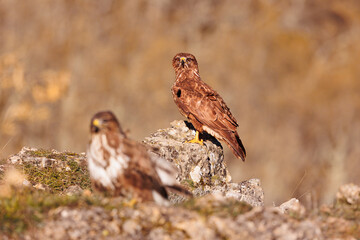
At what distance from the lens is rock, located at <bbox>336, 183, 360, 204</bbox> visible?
23.0ft

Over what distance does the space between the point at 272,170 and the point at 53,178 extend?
1564 centimetres

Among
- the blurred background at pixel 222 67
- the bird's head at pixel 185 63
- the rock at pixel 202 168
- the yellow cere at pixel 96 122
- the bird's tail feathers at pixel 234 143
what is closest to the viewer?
the yellow cere at pixel 96 122

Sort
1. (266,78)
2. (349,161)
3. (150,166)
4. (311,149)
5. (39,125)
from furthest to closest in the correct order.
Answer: (266,78), (311,149), (39,125), (349,161), (150,166)

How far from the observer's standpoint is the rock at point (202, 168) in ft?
31.9

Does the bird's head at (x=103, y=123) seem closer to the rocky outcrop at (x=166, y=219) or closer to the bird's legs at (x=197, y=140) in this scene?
the rocky outcrop at (x=166, y=219)

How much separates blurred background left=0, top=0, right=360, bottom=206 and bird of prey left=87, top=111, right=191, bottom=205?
45.6ft

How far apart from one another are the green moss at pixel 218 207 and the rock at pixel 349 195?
1.62m

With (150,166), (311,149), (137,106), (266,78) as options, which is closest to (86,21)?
(137,106)

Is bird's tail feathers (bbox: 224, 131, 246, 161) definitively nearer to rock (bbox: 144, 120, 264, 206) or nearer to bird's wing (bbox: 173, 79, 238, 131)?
bird's wing (bbox: 173, 79, 238, 131)

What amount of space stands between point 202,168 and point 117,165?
392 centimetres

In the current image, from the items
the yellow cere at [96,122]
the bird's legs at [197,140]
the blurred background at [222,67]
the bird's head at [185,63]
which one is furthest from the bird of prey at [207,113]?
the blurred background at [222,67]

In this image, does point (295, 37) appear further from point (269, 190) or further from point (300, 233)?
point (300, 233)

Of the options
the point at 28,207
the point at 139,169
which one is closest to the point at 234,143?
the point at 139,169

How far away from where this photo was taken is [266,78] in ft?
104
